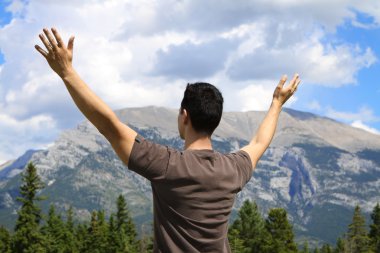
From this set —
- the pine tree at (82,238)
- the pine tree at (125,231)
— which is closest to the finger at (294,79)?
the pine tree at (125,231)

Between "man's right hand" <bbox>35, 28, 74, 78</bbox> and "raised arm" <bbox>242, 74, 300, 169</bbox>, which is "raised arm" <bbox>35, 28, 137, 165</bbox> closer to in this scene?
"man's right hand" <bbox>35, 28, 74, 78</bbox>

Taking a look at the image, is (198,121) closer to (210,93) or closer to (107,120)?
(210,93)

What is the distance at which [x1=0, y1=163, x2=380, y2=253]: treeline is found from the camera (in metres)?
66.4

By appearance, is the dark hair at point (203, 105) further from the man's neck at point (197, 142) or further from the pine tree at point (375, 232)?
the pine tree at point (375, 232)

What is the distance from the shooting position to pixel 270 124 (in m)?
6.32

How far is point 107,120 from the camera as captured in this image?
15.3 feet

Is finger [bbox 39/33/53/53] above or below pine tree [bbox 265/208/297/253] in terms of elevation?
above

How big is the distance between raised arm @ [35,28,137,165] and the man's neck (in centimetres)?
58

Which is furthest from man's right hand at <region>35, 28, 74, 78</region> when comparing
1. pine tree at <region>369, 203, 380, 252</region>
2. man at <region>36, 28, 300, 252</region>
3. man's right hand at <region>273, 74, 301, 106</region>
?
pine tree at <region>369, 203, 380, 252</region>

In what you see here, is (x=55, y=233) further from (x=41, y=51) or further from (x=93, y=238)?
(x=41, y=51)

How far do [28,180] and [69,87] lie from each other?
6524 cm

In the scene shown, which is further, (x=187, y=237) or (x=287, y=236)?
(x=287, y=236)

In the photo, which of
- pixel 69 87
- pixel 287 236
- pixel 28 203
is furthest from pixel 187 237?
pixel 287 236

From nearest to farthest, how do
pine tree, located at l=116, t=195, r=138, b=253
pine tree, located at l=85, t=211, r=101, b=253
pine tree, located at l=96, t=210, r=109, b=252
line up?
1. pine tree, located at l=116, t=195, r=138, b=253
2. pine tree, located at l=96, t=210, r=109, b=252
3. pine tree, located at l=85, t=211, r=101, b=253
